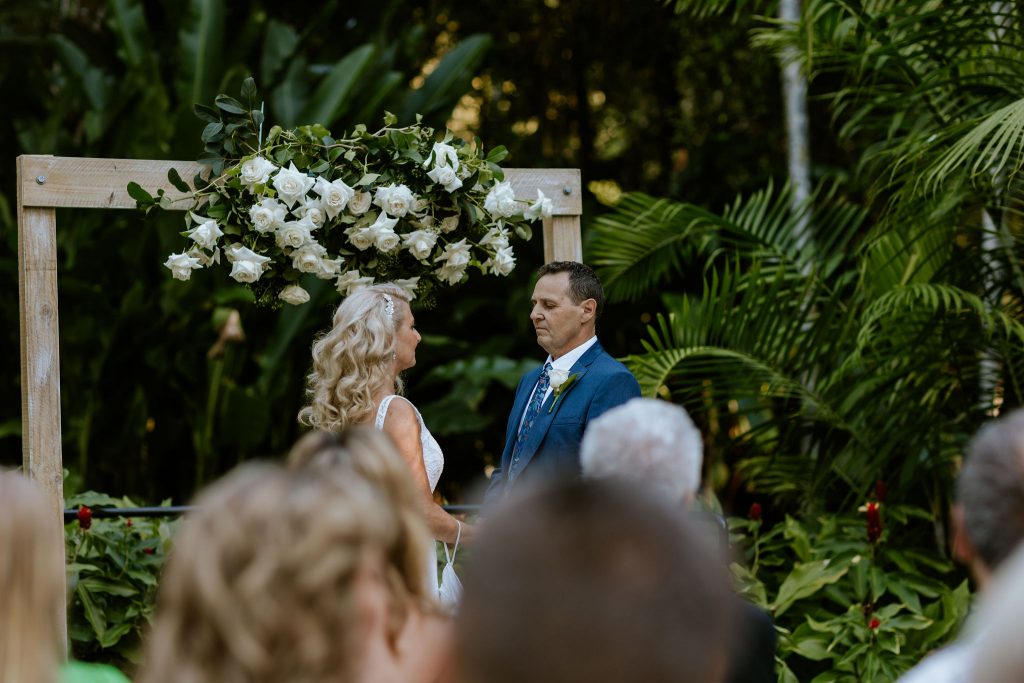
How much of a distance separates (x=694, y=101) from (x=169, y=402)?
577 cm

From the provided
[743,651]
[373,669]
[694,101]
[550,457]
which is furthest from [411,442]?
[694,101]

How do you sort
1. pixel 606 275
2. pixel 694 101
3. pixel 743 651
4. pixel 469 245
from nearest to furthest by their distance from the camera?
pixel 743 651, pixel 469 245, pixel 606 275, pixel 694 101

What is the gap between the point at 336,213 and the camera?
3.90 meters

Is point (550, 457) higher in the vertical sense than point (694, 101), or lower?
lower

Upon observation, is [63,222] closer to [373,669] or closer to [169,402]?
[169,402]

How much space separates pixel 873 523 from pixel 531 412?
1.95m

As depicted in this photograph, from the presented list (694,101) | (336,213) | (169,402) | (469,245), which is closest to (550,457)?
(469,245)

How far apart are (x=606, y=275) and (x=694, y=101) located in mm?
5285

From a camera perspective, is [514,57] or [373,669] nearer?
[373,669]

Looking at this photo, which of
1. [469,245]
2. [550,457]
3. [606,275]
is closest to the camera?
[550,457]

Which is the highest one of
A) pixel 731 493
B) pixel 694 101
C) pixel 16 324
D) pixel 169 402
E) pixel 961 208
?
pixel 694 101

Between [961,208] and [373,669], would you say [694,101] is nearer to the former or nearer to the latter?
[961,208]

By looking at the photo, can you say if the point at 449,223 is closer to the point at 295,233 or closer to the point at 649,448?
the point at 295,233

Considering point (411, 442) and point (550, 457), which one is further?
point (550, 457)
